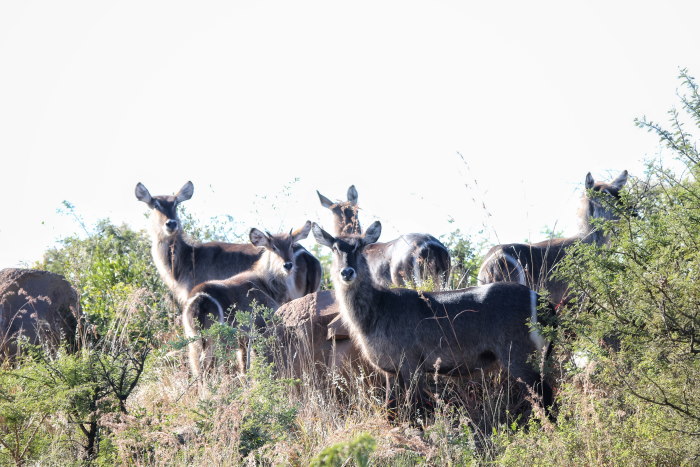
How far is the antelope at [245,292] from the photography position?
8750 mm

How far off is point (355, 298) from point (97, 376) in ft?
7.40

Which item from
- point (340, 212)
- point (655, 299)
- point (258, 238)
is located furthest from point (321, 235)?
point (340, 212)

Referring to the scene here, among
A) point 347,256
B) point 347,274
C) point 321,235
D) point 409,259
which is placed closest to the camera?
point 347,274

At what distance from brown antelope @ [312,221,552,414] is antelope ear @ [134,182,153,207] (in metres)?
6.05

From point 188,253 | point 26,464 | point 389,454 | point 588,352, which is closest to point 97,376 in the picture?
point 26,464

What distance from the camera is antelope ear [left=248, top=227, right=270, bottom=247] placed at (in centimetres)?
1138

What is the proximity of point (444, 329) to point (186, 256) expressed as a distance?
20.3 feet

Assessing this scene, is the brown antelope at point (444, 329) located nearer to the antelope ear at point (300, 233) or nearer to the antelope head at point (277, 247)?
the antelope head at point (277, 247)

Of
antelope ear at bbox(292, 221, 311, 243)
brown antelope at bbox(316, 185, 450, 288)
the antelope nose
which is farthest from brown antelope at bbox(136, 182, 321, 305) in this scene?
the antelope nose

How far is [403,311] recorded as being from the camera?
7.47 metres

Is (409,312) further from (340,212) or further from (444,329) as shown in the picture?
(340,212)

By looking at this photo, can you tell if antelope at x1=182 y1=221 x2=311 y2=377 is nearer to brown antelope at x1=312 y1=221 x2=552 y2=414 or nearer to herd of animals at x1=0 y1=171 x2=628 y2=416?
herd of animals at x1=0 y1=171 x2=628 y2=416

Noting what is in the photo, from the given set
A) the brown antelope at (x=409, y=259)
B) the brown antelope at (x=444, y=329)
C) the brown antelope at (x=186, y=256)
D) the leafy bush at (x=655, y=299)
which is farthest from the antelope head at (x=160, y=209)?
the leafy bush at (x=655, y=299)

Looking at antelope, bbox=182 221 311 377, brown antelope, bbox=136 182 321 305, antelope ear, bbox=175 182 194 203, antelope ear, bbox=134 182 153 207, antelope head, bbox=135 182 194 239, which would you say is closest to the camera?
antelope, bbox=182 221 311 377
